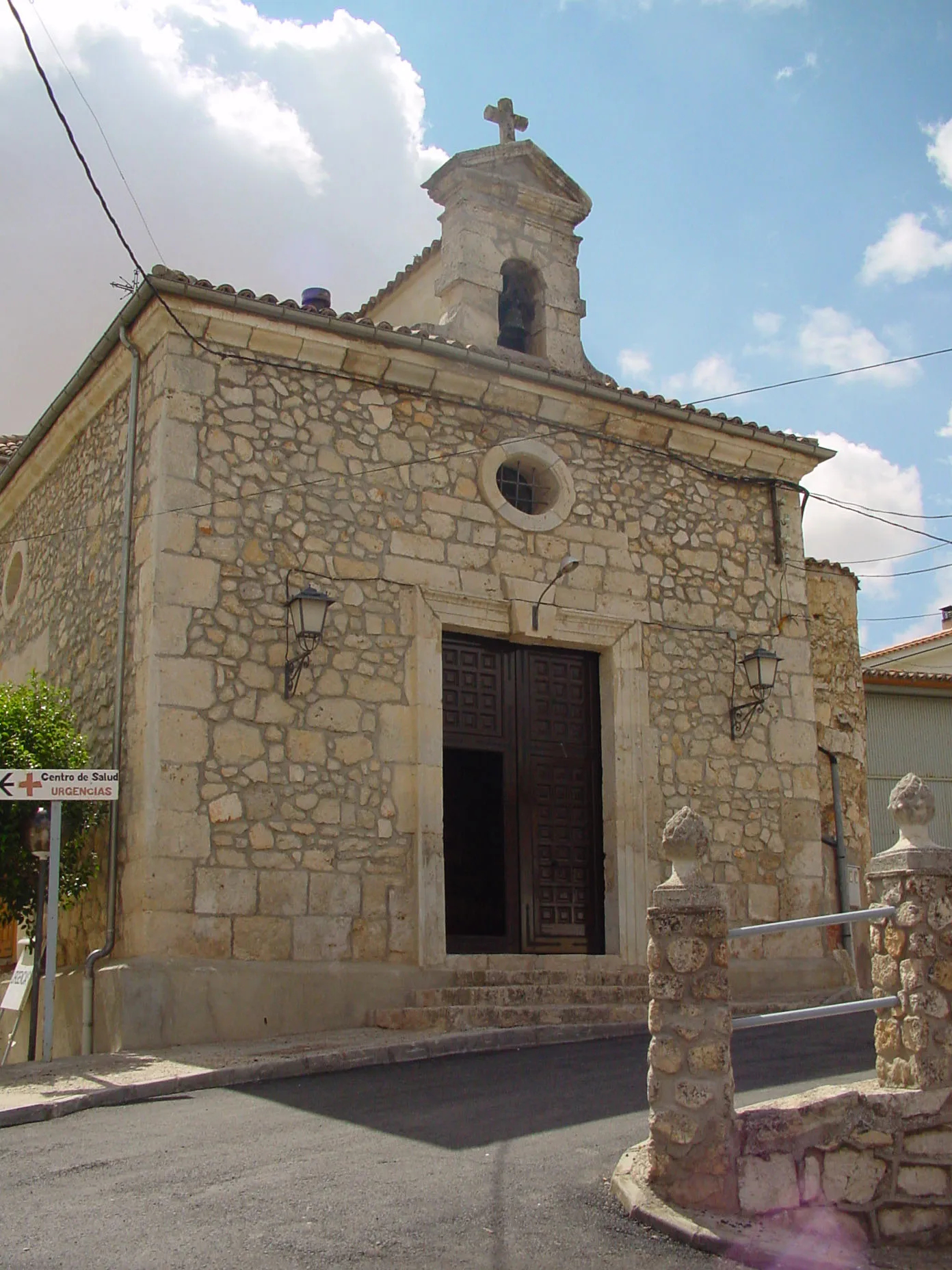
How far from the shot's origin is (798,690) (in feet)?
39.3

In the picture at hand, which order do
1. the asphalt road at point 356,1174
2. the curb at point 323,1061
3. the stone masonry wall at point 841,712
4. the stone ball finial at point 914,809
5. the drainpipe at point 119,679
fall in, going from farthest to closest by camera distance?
the stone masonry wall at point 841,712, the drainpipe at point 119,679, the curb at point 323,1061, the stone ball finial at point 914,809, the asphalt road at point 356,1174

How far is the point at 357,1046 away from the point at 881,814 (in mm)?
9950

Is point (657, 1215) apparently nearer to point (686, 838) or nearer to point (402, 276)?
point (686, 838)

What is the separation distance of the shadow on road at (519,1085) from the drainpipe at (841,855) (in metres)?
3.82

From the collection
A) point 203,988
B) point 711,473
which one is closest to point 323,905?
point 203,988

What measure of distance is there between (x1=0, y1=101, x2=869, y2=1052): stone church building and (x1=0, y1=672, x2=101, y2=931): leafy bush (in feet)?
0.86

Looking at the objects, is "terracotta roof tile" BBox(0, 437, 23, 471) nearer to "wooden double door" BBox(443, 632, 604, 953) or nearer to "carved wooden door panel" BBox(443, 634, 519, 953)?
"carved wooden door panel" BBox(443, 634, 519, 953)

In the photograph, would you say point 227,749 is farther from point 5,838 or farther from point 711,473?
point 711,473

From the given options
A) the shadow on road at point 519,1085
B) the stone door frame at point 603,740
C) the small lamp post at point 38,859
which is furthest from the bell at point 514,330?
the shadow on road at point 519,1085

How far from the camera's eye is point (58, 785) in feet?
25.9

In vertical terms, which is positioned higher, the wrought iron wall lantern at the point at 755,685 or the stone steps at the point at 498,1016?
the wrought iron wall lantern at the point at 755,685

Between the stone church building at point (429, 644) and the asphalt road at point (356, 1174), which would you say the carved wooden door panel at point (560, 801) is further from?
the asphalt road at point (356, 1174)

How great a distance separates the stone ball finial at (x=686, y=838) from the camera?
16.2 feet

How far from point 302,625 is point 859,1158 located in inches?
211
